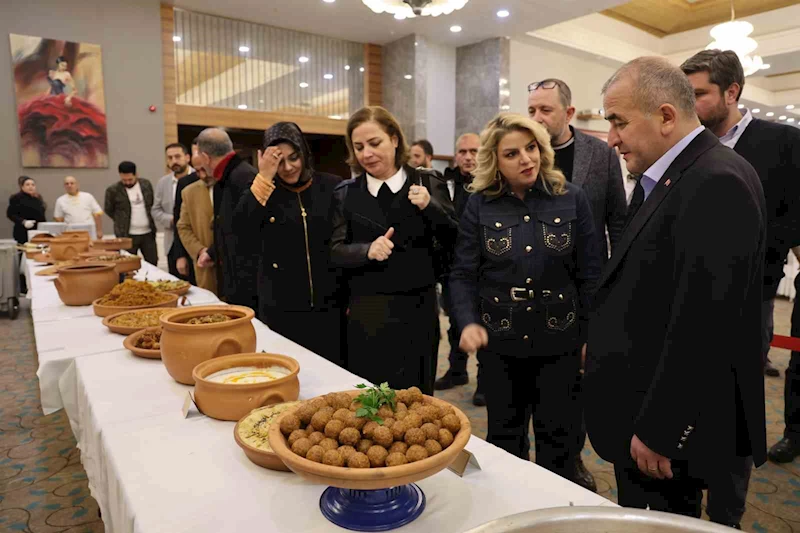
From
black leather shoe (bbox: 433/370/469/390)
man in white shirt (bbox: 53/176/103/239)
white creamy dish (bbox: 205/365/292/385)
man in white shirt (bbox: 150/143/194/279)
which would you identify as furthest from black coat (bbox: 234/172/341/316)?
man in white shirt (bbox: 53/176/103/239)

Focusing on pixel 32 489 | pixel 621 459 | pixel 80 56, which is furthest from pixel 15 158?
pixel 621 459

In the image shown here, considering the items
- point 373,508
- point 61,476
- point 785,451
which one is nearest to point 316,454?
point 373,508

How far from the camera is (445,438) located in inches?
32.4

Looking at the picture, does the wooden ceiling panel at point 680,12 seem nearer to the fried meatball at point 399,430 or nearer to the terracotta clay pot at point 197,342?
the terracotta clay pot at point 197,342

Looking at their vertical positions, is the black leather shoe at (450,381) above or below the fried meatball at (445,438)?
below

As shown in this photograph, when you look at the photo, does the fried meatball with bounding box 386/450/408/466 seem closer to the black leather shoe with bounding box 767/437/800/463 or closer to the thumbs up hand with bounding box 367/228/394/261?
the thumbs up hand with bounding box 367/228/394/261

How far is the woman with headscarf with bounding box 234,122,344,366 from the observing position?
7.16 ft

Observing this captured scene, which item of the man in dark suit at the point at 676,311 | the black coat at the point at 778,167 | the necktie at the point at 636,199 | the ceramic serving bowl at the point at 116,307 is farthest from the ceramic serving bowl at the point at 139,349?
the black coat at the point at 778,167

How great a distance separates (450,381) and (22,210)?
18.4 feet

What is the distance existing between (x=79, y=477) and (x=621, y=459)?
7.81ft

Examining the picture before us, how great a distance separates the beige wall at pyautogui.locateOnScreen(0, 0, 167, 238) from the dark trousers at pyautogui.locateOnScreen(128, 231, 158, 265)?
53.9 inches

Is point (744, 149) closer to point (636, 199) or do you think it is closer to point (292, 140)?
point (636, 199)

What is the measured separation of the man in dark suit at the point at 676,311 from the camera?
1039 millimetres

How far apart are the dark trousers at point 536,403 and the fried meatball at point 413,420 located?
1.03 metres
